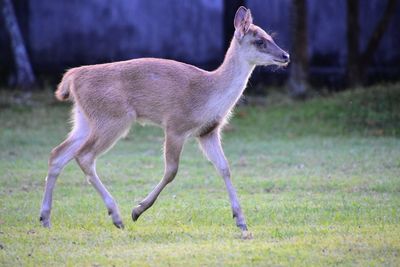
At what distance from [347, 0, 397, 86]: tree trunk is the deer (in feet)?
31.2

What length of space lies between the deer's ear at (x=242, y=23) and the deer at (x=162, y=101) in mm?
10

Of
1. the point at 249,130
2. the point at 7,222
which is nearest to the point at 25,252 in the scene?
the point at 7,222

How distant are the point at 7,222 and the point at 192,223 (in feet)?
6.05

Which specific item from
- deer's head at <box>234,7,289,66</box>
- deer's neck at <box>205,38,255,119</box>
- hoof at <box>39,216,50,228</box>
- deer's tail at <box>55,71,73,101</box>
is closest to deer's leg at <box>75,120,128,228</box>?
hoof at <box>39,216,50,228</box>

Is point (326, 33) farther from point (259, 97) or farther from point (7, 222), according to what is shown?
point (7, 222)

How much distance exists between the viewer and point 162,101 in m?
8.62

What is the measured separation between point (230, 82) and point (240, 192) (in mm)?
2150

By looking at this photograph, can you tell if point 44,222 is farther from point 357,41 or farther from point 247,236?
point 357,41

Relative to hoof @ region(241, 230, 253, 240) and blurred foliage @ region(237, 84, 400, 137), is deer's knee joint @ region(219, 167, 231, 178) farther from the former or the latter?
blurred foliage @ region(237, 84, 400, 137)

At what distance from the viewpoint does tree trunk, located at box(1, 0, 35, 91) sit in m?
18.0

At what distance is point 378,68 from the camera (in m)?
19.8

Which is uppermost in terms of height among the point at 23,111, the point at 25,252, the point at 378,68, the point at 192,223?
the point at 25,252

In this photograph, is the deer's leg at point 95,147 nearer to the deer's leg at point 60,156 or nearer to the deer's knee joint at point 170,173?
the deer's leg at point 60,156

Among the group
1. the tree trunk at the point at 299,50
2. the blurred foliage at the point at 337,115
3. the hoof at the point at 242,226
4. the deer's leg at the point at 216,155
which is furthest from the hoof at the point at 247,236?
the tree trunk at the point at 299,50
